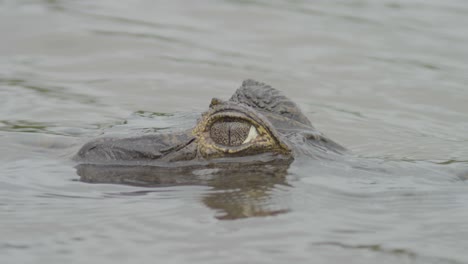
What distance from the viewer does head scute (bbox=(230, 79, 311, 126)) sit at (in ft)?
20.9

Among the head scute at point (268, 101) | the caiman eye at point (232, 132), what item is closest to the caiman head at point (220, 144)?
the caiman eye at point (232, 132)

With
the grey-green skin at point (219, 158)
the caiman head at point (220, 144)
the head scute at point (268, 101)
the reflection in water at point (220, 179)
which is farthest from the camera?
the head scute at point (268, 101)

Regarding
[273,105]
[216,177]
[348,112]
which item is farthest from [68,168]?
[348,112]

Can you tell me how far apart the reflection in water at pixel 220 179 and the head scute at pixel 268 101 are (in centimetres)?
55

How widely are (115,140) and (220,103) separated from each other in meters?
0.76

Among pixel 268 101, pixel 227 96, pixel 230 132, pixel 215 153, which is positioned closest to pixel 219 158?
pixel 215 153

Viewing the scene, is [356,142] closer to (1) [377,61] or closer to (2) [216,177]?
(2) [216,177]

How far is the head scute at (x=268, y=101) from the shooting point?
637 centimetres

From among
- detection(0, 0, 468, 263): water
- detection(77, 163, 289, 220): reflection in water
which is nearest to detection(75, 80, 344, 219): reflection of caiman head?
detection(77, 163, 289, 220): reflection in water

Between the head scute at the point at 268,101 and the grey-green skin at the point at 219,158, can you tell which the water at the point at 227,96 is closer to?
the grey-green skin at the point at 219,158

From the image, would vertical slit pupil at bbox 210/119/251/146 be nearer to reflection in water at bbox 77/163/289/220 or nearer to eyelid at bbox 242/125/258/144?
eyelid at bbox 242/125/258/144

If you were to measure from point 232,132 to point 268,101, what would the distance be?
541mm

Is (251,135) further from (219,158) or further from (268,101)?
(268,101)

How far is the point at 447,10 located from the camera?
14352mm
